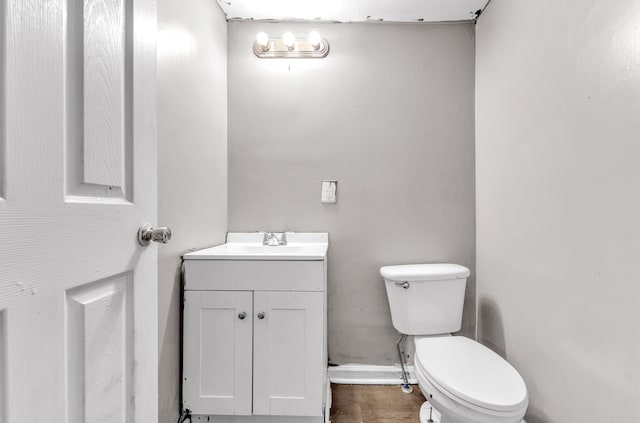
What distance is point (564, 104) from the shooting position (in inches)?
42.6

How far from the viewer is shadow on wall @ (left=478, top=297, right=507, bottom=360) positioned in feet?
4.86

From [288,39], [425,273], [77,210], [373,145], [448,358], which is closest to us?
[77,210]

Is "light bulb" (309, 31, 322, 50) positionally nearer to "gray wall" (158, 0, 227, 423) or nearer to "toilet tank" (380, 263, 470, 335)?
"gray wall" (158, 0, 227, 423)

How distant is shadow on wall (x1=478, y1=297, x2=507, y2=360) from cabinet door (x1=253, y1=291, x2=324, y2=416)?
91 cm

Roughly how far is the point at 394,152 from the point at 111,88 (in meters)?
1.42

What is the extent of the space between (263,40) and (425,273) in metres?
1.52

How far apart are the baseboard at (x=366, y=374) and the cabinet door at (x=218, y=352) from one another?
0.64m

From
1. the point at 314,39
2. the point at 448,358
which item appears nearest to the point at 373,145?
the point at 314,39

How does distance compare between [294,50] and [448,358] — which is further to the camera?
[294,50]

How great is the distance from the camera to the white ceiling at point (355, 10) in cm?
160

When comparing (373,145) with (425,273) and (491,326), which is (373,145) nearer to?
(425,273)

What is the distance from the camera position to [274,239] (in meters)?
1.68

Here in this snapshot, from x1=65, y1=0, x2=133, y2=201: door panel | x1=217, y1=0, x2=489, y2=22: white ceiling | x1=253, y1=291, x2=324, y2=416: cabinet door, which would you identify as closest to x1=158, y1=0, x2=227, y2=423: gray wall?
x1=217, y1=0, x2=489, y2=22: white ceiling

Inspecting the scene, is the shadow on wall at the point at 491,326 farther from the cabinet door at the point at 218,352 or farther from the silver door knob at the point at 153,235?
the silver door knob at the point at 153,235
